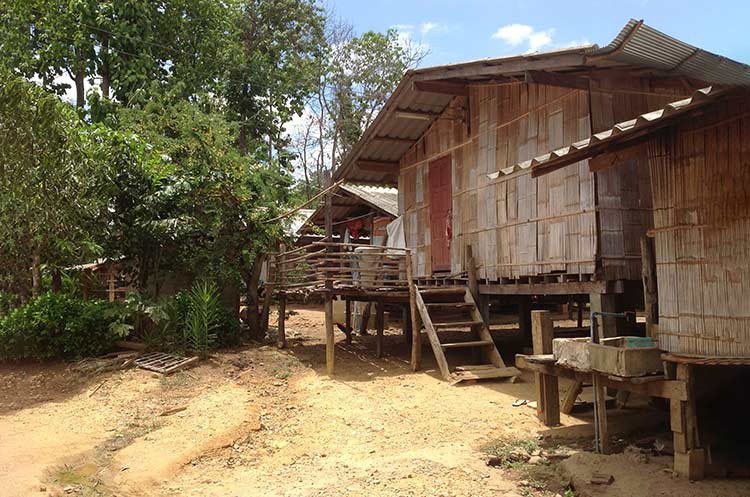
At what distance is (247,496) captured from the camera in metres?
5.75

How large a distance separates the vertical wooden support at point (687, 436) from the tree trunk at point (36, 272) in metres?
11.9

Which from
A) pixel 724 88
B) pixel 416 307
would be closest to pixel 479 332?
pixel 416 307

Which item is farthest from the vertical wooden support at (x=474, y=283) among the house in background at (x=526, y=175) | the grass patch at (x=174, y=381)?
the grass patch at (x=174, y=381)

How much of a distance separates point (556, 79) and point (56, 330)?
33.7 ft

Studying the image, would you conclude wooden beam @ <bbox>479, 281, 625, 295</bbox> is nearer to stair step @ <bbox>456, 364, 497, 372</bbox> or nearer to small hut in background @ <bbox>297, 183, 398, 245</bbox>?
stair step @ <bbox>456, 364, 497, 372</bbox>

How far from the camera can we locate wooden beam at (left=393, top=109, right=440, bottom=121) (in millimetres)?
11539

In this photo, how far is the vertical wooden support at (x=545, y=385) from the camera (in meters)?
6.86

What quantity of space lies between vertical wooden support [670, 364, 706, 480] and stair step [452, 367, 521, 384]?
430 centimetres

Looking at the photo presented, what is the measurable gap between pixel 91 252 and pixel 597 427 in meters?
10.1

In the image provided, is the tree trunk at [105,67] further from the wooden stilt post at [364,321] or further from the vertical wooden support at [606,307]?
the vertical wooden support at [606,307]

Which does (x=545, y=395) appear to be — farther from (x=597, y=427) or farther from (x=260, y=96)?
(x=260, y=96)

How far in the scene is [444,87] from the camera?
1071cm

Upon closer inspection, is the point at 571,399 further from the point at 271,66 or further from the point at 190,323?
the point at 271,66

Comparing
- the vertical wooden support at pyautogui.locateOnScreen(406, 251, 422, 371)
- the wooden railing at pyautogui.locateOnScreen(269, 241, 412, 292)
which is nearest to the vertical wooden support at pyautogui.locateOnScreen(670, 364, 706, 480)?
the vertical wooden support at pyautogui.locateOnScreen(406, 251, 422, 371)
